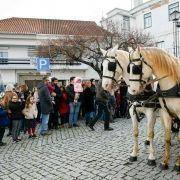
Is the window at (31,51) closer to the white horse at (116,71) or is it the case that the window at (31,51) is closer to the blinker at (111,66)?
the white horse at (116,71)

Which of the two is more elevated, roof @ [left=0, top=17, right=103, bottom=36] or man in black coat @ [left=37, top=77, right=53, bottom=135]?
roof @ [left=0, top=17, right=103, bottom=36]

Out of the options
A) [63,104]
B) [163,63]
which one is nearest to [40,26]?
[63,104]

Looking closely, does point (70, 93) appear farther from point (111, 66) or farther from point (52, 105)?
point (111, 66)

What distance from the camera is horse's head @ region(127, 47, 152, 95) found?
244 inches

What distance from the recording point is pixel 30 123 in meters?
11.2

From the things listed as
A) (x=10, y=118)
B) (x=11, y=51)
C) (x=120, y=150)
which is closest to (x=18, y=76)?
(x=11, y=51)

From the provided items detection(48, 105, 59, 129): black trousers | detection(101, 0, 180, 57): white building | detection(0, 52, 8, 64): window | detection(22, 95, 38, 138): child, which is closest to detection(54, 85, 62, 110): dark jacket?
detection(48, 105, 59, 129): black trousers

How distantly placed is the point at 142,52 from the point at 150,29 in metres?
31.8

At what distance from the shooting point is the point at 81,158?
7.65 m

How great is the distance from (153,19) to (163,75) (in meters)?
31.8

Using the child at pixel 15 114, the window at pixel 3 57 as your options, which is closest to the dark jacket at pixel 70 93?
the child at pixel 15 114

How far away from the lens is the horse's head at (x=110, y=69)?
7.08 m

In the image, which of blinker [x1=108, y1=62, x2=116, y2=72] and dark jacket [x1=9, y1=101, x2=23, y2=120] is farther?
dark jacket [x1=9, y1=101, x2=23, y2=120]

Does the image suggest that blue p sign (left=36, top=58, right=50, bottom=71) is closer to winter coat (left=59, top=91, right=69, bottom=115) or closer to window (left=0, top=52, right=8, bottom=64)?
winter coat (left=59, top=91, right=69, bottom=115)
